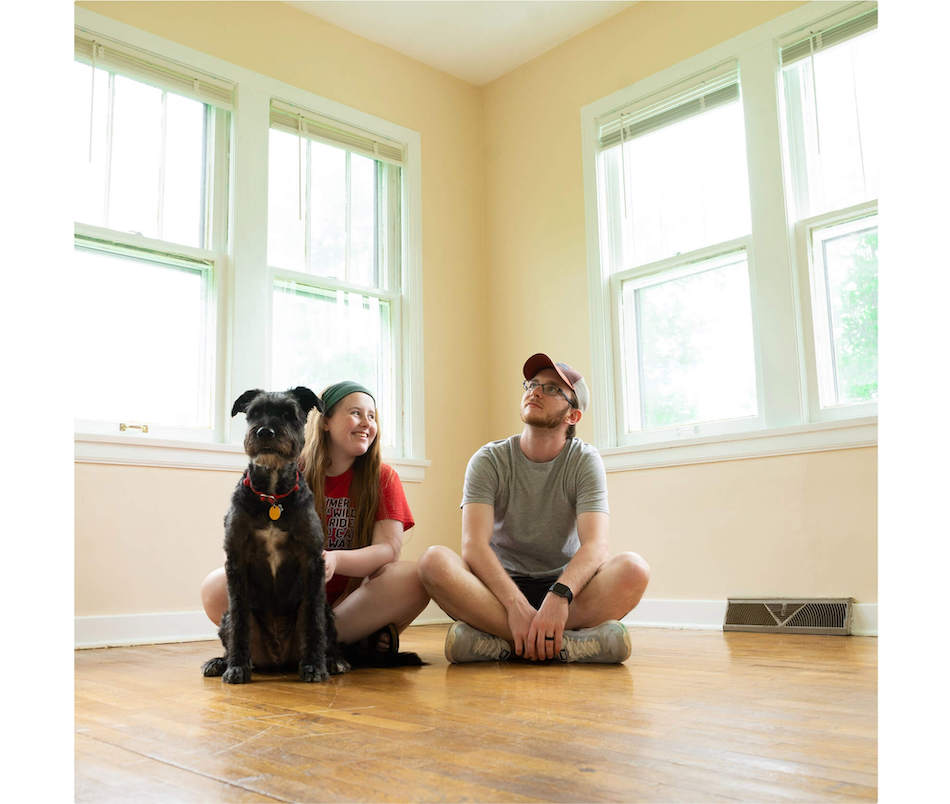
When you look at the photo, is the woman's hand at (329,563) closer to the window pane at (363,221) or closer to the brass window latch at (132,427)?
the brass window latch at (132,427)

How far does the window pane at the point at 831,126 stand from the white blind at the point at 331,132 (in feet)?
7.11

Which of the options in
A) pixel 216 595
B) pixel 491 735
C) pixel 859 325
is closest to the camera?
pixel 491 735

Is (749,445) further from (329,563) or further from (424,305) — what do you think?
(329,563)

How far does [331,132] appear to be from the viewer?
4535mm

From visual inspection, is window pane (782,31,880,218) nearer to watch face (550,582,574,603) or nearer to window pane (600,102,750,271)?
window pane (600,102,750,271)

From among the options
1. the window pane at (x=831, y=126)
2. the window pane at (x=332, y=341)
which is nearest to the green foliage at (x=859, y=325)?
the window pane at (x=831, y=126)

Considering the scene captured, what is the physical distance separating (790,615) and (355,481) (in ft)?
6.66

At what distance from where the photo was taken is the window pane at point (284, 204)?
4250mm

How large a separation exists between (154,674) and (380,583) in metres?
0.69

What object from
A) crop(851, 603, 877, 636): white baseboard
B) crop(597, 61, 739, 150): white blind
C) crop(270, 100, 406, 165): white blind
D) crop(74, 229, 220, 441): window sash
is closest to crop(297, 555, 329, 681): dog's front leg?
crop(74, 229, 220, 441): window sash

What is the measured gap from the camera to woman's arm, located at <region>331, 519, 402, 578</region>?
7.50 ft

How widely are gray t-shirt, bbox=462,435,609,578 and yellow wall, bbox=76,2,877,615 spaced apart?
1385mm

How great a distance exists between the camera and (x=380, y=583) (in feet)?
7.74

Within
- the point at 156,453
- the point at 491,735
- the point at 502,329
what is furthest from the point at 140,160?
the point at 491,735
